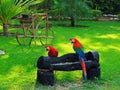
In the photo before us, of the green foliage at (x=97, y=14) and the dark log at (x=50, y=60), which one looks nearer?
the dark log at (x=50, y=60)

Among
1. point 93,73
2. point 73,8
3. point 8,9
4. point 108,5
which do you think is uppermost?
point 8,9

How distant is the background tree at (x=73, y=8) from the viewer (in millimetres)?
18328

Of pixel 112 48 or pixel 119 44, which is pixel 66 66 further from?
pixel 119 44

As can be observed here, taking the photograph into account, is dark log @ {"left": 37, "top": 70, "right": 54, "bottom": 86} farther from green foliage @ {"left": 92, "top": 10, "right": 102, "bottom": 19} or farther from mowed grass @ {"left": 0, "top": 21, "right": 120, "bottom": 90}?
green foliage @ {"left": 92, "top": 10, "right": 102, "bottom": 19}

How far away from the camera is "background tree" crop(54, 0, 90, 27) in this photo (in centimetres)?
1833

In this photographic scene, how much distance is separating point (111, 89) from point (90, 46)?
16.5 feet

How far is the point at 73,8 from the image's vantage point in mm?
18469

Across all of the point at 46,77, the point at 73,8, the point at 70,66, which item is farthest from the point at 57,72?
the point at 73,8

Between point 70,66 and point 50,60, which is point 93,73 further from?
point 50,60

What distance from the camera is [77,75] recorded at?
7648 millimetres

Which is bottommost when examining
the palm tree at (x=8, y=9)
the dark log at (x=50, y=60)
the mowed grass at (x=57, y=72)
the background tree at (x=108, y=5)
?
the mowed grass at (x=57, y=72)

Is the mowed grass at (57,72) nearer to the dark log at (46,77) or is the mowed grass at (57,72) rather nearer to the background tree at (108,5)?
the dark log at (46,77)

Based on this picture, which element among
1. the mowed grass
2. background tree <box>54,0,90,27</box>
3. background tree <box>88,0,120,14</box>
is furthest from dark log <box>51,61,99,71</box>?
background tree <box>88,0,120,14</box>

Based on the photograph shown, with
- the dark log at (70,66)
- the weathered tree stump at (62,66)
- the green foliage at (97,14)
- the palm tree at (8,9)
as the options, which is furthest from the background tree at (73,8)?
the dark log at (70,66)
